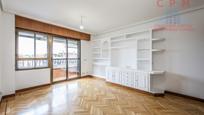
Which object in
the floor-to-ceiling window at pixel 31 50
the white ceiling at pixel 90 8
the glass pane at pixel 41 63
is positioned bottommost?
the glass pane at pixel 41 63

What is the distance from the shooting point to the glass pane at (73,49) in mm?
5615

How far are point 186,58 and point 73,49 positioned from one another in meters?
4.78

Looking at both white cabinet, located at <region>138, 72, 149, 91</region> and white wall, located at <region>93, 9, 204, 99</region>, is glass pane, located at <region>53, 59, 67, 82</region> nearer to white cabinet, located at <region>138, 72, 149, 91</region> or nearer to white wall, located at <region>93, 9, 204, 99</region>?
white cabinet, located at <region>138, 72, 149, 91</region>

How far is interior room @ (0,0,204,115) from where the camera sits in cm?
276

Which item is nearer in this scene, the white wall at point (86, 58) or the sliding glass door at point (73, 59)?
the sliding glass door at point (73, 59)

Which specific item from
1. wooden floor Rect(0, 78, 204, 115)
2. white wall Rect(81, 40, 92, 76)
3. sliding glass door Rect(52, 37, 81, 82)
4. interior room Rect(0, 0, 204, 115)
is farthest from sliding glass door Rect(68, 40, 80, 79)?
A: wooden floor Rect(0, 78, 204, 115)

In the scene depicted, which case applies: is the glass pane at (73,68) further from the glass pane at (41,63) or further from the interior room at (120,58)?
the glass pane at (41,63)

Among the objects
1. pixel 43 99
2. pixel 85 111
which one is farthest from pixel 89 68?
pixel 85 111

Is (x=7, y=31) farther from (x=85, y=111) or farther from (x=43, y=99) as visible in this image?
(x=85, y=111)

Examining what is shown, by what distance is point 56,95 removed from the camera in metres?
3.45

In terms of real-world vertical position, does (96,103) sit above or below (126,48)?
below

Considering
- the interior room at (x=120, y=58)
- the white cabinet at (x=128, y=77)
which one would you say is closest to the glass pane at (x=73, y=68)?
the interior room at (x=120, y=58)

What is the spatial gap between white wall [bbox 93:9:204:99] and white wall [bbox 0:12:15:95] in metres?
4.78

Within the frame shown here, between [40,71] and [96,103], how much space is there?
269 centimetres
